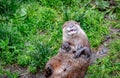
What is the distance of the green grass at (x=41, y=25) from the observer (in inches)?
239

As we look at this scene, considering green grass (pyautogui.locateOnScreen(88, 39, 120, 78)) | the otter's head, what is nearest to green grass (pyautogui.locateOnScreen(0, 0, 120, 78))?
green grass (pyautogui.locateOnScreen(88, 39, 120, 78))

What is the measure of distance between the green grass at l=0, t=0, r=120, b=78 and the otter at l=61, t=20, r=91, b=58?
83 centimetres

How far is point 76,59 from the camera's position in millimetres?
4832

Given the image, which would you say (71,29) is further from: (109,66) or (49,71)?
(109,66)

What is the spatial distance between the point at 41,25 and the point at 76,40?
1.78 metres

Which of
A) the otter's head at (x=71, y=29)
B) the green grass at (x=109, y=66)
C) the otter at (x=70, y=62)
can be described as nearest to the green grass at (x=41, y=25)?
the green grass at (x=109, y=66)

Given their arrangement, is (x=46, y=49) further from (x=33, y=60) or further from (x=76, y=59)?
(x=76, y=59)

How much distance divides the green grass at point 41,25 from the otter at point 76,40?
0.83 meters

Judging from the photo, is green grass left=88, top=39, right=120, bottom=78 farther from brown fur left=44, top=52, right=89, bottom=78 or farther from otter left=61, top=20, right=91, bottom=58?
brown fur left=44, top=52, right=89, bottom=78

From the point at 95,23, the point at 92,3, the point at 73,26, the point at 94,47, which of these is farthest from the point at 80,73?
the point at 92,3

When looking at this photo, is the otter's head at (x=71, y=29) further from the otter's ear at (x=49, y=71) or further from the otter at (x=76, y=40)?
the otter's ear at (x=49, y=71)

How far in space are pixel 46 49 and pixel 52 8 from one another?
1.31 meters

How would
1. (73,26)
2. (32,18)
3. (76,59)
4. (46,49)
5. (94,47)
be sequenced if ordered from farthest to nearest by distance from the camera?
(32,18) → (94,47) → (46,49) → (73,26) → (76,59)

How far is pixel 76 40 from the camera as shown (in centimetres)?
505
